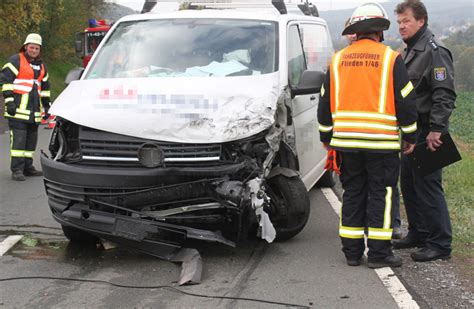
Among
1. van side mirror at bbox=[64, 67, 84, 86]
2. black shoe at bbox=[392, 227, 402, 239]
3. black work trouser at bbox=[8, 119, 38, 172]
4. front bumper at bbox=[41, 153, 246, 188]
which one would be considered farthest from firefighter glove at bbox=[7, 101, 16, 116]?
black shoe at bbox=[392, 227, 402, 239]

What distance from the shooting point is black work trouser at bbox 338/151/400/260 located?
553cm

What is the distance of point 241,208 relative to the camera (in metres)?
5.45

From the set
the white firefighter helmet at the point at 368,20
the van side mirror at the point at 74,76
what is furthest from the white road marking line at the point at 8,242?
the white firefighter helmet at the point at 368,20

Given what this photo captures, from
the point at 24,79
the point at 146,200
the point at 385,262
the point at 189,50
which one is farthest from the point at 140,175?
the point at 24,79

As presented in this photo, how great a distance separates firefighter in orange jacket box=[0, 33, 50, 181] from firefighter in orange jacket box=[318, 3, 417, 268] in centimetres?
543

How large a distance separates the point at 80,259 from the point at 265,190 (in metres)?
1.61

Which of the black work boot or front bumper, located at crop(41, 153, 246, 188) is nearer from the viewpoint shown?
front bumper, located at crop(41, 153, 246, 188)

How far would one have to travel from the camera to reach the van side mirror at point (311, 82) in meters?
6.33

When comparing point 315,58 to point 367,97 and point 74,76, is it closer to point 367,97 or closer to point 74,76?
point 74,76

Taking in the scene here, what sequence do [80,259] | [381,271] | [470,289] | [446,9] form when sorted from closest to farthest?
1. [470,289]
2. [381,271]
3. [80,259]
4. [446,9]

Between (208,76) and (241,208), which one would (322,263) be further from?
(208,76)

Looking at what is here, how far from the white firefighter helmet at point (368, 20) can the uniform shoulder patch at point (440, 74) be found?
0.53m

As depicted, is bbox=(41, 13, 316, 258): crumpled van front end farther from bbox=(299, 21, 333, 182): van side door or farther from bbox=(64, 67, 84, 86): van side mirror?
bbox=(299, 21, 333, 182): van side door

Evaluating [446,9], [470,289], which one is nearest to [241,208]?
[470,289]
